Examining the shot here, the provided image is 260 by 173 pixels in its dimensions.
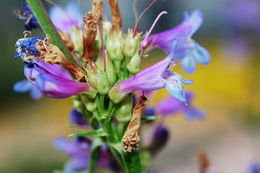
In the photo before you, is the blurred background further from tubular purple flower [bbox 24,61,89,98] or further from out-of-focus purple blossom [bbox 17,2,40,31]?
tubular purple flower [bbox 24,61,89,98]

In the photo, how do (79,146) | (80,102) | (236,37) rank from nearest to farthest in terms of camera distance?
(80,102) → (79,146) → (236,37)

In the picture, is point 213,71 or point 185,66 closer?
point 185,66

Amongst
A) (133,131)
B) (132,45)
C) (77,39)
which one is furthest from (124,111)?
(77,39)

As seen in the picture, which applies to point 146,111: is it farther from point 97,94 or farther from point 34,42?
point 34,42

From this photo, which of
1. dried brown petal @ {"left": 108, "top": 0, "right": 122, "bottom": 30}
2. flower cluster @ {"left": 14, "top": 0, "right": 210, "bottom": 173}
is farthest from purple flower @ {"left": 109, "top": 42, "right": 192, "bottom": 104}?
dried brown petal @ {"left": 108, "top": 0, "right": 122, "bottom": 30}

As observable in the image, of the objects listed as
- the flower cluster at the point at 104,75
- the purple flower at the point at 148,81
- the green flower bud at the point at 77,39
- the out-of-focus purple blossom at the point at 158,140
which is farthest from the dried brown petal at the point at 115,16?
the out-of-focus purple blossom at the point at 158,140

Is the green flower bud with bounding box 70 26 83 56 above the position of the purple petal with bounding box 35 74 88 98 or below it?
above

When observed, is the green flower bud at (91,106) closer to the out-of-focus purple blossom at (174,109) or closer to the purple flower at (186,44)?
the purple flower at (186,44)

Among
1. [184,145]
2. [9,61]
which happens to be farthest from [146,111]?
[9,61]
